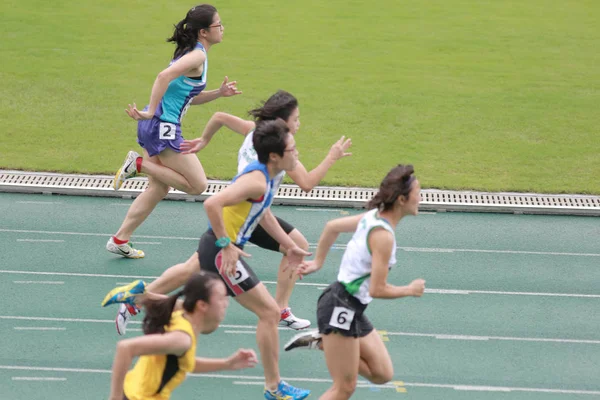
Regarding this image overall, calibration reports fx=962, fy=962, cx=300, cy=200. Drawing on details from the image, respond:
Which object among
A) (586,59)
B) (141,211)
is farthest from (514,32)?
(141,211)

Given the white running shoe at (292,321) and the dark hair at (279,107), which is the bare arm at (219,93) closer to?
the dark hair at (279,107)

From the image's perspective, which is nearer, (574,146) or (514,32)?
(574,146)

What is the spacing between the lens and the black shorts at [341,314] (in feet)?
16.2

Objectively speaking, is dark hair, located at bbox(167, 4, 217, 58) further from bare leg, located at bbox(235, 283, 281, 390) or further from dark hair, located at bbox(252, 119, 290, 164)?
bare leg, located at bbox(235, 283, 281, 390)

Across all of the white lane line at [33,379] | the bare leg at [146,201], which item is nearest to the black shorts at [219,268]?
the white lane line at [33,379]

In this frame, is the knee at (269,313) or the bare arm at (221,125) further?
the bare arm at (221,125)

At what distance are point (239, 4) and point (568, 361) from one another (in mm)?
10825

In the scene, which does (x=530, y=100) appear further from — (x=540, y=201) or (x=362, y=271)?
(x=362, y=271)

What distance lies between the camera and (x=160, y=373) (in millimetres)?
4238

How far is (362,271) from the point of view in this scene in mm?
4934

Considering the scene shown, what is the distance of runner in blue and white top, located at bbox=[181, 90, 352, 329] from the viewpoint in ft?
19.4

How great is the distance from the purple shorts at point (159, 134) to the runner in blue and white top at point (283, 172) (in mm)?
300

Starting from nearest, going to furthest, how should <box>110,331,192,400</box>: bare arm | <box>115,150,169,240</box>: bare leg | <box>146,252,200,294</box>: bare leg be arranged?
<box>110,331,192,400</box>: bare arm, <box>146,252,200,294</box>: bare leg, <box>115,150,169,240</box>: bare leg

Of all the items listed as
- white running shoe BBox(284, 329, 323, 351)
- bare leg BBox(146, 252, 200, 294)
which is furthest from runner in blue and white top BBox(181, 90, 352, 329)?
white running shoe BBox(284, 329, 323, 351)
